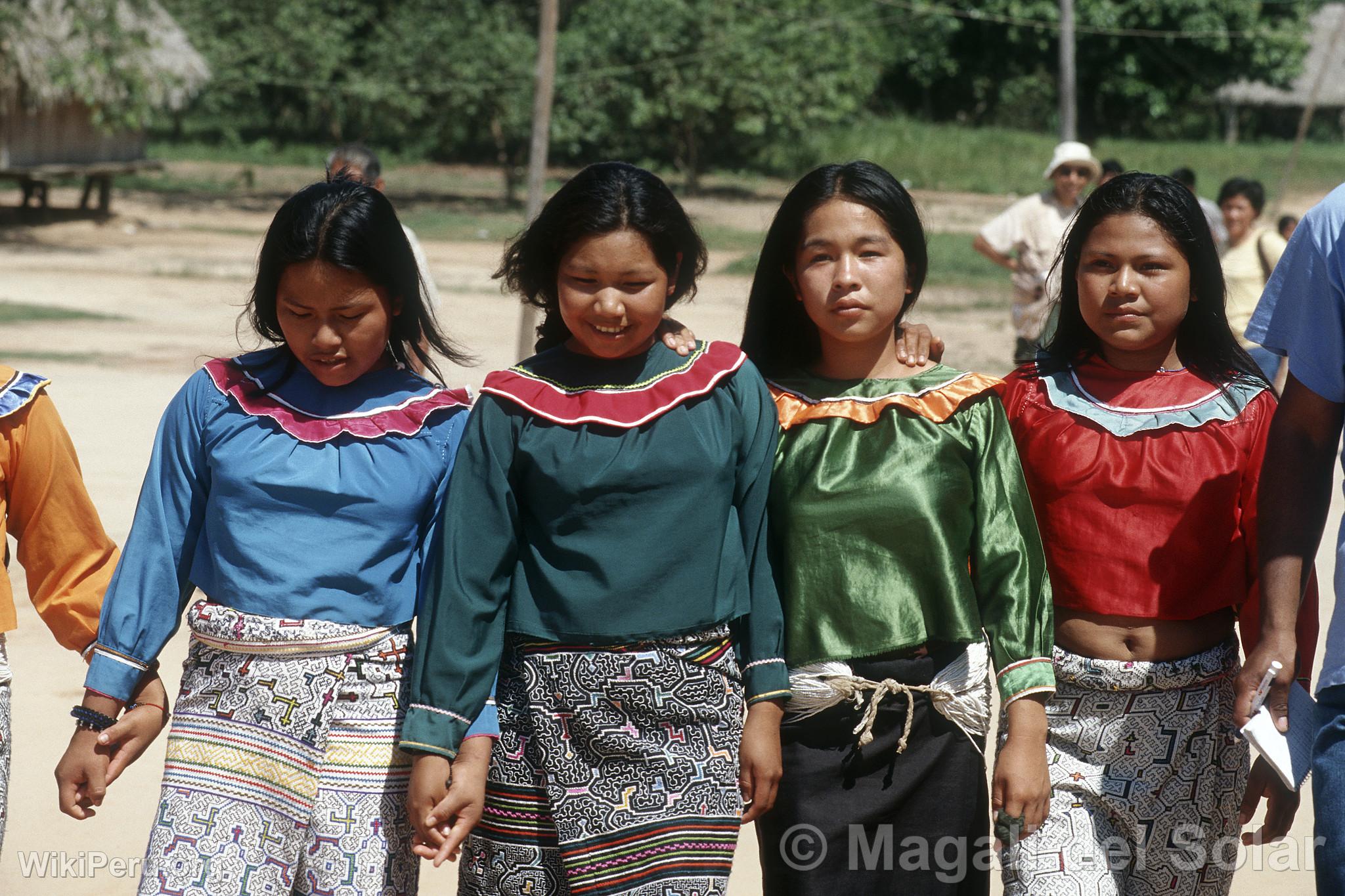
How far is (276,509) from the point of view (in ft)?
7.38

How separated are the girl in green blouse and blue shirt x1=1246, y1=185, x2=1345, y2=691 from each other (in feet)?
1.52

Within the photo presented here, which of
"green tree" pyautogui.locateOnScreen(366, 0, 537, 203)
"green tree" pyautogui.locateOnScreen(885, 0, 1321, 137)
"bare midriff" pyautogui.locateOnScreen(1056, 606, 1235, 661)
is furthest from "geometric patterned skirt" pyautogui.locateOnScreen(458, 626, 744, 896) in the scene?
"green tree" pyautogui.locateOnScreen(885, 0, 1321, 137)

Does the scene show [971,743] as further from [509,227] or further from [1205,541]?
[509,227]

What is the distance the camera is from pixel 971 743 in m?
2.40

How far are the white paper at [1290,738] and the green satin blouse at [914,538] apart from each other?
1.05 feet

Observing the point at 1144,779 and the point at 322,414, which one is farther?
the point at 1144,779

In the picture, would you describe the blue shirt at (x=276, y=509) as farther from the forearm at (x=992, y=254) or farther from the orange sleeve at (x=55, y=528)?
the forearm at (x=992, y=254)

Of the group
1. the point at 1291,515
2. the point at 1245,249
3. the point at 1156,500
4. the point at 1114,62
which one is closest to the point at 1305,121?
the point at 1245,249

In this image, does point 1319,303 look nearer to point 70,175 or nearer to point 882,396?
point 882,396

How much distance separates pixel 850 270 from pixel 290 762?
118 centimetres

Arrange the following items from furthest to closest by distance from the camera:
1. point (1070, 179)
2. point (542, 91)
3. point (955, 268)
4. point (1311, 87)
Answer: point (1311, 87) → point (955, 268) → point (542, 91) → point (1070, 179)

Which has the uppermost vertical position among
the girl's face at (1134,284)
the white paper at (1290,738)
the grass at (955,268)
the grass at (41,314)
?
the girl's face at (1134,284)

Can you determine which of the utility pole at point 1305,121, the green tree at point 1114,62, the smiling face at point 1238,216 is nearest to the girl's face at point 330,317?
the smiling face at point 1238,216

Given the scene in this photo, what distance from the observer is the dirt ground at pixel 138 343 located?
3697mm
